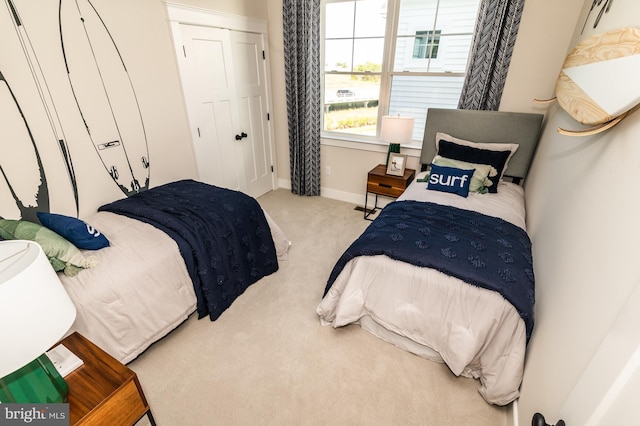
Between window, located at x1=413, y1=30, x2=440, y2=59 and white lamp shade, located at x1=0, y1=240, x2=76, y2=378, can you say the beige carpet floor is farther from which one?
window, located at x1=413, y1=30, x2=440, y2=59

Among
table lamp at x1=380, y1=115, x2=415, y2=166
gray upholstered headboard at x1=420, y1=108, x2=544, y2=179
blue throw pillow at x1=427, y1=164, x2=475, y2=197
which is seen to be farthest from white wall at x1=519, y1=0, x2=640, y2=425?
table lamp at x1=380, y1=115, x2=415, y2=166

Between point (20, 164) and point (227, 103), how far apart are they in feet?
5.94

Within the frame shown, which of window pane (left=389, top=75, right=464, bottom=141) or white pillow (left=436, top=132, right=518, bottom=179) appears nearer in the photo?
white pillow (left=436, top=132, right=518, bottom=179)

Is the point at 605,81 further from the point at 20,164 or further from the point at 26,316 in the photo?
the point at 20,164

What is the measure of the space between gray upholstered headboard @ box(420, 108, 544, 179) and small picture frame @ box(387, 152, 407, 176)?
365 mm

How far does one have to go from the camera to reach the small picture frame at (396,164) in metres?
3.01

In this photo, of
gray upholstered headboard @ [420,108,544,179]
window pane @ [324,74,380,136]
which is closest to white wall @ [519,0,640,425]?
gray upholstered headboard @ [420,108,544,179]

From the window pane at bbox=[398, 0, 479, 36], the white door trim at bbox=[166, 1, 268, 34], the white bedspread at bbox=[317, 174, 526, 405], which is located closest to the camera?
the white bedspread at bbox=[317, 174, 526, 405]

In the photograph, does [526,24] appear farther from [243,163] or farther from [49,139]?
[49,139]

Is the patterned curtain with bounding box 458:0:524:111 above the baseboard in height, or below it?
above

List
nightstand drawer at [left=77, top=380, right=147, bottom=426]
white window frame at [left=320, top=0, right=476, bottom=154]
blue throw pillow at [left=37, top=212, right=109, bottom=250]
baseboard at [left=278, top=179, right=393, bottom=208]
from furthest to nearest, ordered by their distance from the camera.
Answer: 1. baseboard at [left=278, top=179, right=393, bottom=208]
2. white window frame at [left=320, top=0, right=476, bottom=154]
3. blue throw pillow at [left=37, top=212, right=109, bottom=250]
4. nightstand drawer at [left=77, top=380, right=147, bottom=426]

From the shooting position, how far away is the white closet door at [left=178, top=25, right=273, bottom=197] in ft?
9.13

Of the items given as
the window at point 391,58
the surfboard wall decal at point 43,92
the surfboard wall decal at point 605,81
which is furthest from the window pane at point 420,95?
the surfboard wall decal at point 43,92

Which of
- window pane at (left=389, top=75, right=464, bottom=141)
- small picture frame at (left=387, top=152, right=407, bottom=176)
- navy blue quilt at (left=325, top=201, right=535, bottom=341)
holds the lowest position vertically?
navy blue quilt at (left=325, top=201, right=535, bottom=341)
